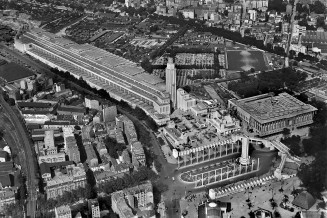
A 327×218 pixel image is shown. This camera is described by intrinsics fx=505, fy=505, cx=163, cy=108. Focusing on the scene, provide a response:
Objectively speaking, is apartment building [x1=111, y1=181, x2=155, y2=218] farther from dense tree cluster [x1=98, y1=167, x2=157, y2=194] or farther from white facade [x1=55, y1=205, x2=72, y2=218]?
white facade [x1=55, y1=205, x2=72, y2=218]

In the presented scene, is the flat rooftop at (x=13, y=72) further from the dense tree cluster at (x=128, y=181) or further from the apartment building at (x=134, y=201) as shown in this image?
the apartment building at (x=134, y=201)

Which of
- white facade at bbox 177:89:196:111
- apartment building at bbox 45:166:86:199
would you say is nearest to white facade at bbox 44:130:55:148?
apartment building at bbox 45:166:86:199

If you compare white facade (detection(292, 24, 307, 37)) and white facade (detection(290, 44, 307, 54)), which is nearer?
white facade (detection(290, 44, 307, 54))

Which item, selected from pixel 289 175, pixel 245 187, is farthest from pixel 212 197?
pixel 289 175

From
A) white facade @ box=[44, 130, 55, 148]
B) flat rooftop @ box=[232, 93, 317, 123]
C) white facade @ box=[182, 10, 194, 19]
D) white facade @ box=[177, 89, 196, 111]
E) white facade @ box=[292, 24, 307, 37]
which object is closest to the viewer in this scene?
white facade @ box=[44, 130, 55, 148]

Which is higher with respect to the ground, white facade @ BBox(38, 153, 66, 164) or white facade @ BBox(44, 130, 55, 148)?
white facade @ BBox(44, 130, 55, 148)

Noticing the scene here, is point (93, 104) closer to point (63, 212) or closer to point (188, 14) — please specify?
point (63, 212)
